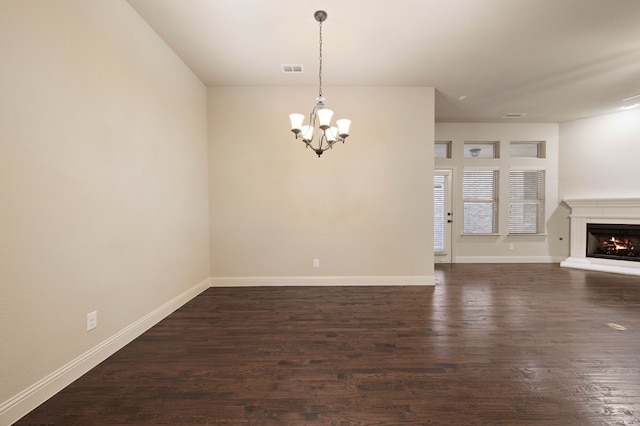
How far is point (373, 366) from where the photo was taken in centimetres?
197

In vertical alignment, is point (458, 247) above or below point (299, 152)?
below

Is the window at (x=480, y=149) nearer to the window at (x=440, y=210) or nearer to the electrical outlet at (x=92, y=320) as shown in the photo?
the window at (x=440, y=210)

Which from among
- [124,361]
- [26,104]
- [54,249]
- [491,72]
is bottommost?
[124,361]

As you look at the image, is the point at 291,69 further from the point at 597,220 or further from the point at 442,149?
the point at 597,220

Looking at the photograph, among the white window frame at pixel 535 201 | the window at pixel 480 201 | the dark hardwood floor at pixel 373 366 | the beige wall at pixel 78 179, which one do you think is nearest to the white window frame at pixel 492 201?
the window at pixel 480 201

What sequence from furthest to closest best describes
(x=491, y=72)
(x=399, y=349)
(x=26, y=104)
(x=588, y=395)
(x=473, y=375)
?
(x=491, y=72)
(x=399, y=349)
(x=473, y=375)
(x=588, y=395)
(x=26, y=104)

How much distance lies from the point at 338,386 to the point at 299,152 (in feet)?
10.2

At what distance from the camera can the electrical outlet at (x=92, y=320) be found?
77.2 inches

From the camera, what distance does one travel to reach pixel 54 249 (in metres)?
1.71

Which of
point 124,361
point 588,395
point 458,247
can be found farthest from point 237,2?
point 458,247

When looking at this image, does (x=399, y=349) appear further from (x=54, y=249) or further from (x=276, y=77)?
(x=276, y=77)

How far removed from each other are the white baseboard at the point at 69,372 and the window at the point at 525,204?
6.99 meters

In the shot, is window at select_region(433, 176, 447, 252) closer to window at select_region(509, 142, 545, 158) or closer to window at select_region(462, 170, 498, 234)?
window at select_region(462, 170, 498, 234)

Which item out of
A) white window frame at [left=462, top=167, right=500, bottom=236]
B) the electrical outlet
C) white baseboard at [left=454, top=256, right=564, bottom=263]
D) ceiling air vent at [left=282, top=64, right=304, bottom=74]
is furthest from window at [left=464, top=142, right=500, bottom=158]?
the electrical outlet
